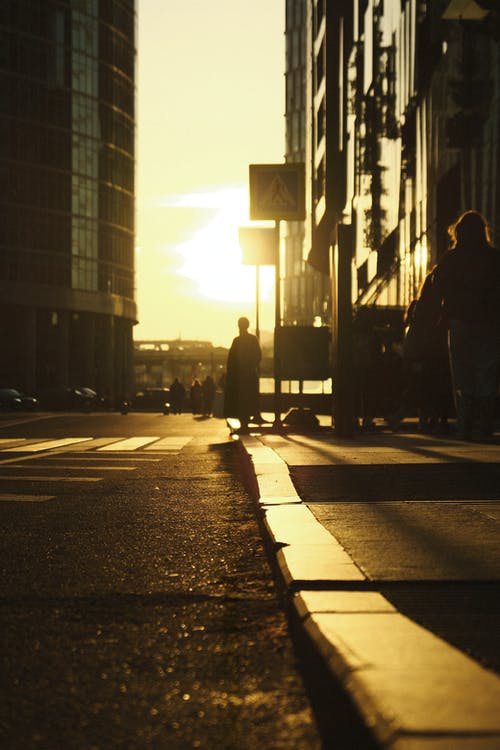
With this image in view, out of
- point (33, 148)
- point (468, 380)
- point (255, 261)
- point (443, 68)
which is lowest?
point (468, 380)

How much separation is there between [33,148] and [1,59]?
8.06m

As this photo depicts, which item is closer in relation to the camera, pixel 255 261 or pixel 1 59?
pixel 255 261

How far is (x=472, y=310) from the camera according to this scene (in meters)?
11.4

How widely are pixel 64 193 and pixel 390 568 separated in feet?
372

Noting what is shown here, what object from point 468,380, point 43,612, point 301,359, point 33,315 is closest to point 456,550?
point 43,612

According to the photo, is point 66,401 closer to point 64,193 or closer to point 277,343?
point 64,193

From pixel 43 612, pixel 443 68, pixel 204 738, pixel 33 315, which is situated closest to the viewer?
pixel 204 738

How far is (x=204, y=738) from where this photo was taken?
8.45 feet

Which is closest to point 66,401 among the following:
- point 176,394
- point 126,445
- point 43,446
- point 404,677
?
point 176,394

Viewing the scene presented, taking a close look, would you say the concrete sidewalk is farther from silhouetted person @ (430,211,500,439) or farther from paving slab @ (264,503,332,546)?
silhouetted person @ (430,211,500,439)

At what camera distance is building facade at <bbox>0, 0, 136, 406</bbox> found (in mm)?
108438

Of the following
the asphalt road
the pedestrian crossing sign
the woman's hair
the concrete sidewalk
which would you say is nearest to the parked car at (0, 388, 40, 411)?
the pedestrian crossing sign

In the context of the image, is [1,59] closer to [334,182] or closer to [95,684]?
[334,182]

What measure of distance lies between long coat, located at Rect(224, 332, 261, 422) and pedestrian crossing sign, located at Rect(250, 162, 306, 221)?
5.90 ft
